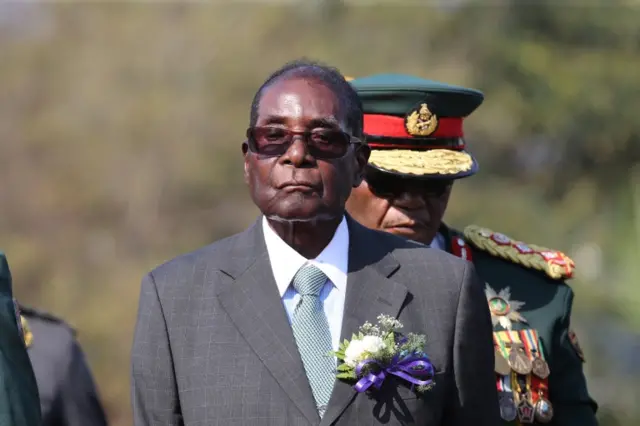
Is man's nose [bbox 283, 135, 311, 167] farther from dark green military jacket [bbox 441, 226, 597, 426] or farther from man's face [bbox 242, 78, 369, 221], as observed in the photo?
dark green military jacket [bbox 441, 226, 597, 426]

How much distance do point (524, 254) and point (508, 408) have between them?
73 cm

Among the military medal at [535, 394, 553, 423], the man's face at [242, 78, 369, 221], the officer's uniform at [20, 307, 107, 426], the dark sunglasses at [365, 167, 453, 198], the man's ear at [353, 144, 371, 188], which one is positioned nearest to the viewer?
the man's face at [242, 78, 369, 221]

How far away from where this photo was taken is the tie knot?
4.23m

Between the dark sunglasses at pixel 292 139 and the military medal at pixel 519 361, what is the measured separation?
1.82 m

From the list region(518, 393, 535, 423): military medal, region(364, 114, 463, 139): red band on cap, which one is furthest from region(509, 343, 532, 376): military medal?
region(364, 114, 463, 139): red band on cap

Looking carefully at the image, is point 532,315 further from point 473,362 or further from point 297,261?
point 297,261

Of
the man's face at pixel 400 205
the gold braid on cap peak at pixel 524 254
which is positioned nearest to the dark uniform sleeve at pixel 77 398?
the man's face at pixel 400 205

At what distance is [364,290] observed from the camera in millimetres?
4250

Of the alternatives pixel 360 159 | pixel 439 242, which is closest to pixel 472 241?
pixel 439 242

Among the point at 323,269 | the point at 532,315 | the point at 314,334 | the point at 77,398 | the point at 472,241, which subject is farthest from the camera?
the point at 77,398

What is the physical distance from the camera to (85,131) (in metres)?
18.8

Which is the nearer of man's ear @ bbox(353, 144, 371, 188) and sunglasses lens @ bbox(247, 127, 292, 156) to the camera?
sunglasses lens @ bbox(247, 127, 292, 156)

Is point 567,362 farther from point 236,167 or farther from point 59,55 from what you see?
point 59,55

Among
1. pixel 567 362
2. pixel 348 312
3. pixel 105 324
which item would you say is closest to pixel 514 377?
pixel 567 362
